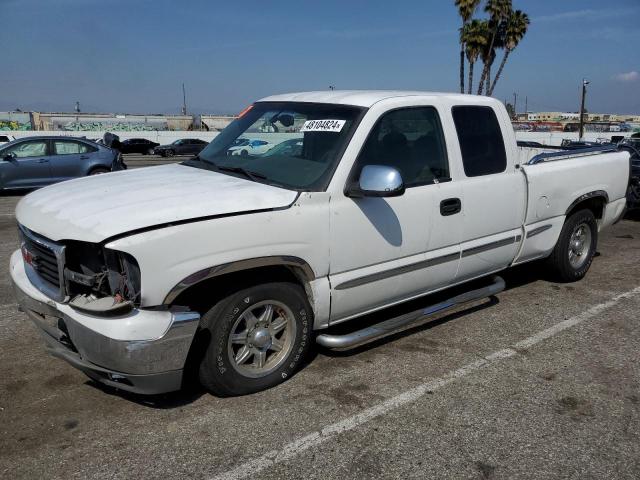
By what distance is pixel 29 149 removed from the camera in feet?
44.1

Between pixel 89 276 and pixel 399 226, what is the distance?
1964 mm

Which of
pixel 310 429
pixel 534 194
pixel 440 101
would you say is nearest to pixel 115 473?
pixel 310 429

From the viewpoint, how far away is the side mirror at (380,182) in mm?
3334

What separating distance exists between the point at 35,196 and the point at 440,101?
2928 millimetres

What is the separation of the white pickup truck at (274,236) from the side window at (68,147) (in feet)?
34.8

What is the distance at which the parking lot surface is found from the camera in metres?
2.81

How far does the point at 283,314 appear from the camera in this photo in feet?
11.5

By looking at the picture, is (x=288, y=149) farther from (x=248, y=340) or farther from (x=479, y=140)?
(x=479, y=140)

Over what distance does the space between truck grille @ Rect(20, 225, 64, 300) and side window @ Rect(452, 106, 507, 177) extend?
9.44 feet

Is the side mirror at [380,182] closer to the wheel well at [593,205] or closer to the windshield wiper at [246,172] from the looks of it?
the windshield wiper at [246,172]

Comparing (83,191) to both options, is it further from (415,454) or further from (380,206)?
(415,454)

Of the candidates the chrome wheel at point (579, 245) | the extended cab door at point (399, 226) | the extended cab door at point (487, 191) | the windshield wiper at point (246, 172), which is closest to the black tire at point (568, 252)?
the chrome wheel at point (579, 245)

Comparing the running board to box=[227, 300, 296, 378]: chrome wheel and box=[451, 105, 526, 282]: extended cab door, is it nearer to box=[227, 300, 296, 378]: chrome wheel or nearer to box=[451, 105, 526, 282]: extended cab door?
box=[451, 105, 526, 282]: extended cab door

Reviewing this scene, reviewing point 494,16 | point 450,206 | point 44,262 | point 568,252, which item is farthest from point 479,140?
point 494,16
